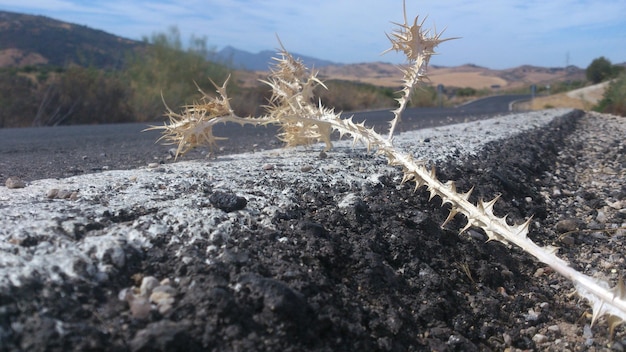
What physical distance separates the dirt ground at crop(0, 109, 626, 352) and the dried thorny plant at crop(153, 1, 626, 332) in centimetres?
22

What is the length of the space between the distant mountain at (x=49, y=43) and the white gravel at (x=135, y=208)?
5700cm

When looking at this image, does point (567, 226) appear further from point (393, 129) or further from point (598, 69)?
point (598, 69)

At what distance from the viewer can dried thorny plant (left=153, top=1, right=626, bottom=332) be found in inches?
80.7

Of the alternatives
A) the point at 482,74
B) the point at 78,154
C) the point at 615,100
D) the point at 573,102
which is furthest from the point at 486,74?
the point at 78,154

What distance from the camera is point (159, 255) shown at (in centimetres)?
197

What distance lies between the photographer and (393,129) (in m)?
3.54

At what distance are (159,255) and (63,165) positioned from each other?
12.5 ft

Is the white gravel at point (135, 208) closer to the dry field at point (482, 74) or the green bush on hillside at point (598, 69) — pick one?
the green bush on hillside at point (598, 69)

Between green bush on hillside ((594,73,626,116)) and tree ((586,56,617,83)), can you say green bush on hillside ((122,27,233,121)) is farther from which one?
tree ((586,56,617,83))

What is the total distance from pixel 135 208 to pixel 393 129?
1818 mm

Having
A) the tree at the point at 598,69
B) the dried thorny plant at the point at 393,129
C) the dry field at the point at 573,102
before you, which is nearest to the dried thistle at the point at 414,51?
the dried thorny plant at the point at 393,129

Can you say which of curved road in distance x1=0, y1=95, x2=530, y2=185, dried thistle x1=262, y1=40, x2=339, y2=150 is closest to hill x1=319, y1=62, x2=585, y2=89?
curved road in distance x1=0, y1=95, x2=530, y2=185

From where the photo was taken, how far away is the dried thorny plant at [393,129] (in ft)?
6.72

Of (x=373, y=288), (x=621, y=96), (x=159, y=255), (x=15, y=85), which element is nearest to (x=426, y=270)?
(x=373, y=288)
